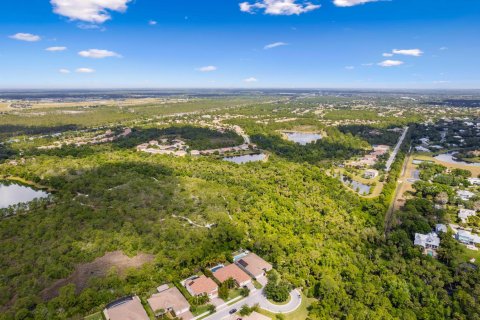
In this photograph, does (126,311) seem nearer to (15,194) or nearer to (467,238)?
(467,238)

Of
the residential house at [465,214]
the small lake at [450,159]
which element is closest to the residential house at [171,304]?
the residential house at [465,214]

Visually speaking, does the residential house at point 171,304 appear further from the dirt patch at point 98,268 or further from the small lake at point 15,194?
the small lake at point 15,194

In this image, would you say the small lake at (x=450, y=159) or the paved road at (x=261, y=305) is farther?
the small lake at (x=450, y=159)

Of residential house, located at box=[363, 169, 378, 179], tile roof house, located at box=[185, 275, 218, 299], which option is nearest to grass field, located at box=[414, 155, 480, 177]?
residential house, located at box=[363, 169, 378, 179]

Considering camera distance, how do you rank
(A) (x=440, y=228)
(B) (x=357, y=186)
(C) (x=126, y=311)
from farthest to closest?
(B) (x=357, y=186) → (A) (x=440, y=228) → (C) (x=126, y=311)

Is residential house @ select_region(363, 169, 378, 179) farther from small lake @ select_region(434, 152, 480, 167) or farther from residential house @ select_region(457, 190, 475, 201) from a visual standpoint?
small lake @ select_region(434, 152, 480, 167)

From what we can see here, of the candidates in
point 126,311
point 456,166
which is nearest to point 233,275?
point 126,311
